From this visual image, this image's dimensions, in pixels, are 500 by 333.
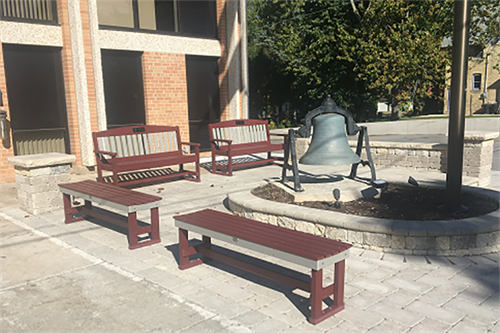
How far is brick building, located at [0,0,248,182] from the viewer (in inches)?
368

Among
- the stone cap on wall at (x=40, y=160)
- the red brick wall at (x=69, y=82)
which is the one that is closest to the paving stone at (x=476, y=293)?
the stone cap on wall at (x=40, y=160)

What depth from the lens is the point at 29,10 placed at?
30.9 ft

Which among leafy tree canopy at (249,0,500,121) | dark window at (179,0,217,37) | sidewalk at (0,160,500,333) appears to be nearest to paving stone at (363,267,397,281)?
sidewalk at (0,160,500,333)

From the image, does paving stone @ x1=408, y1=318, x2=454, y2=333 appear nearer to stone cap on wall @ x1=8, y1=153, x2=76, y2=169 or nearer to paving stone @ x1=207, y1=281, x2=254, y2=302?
paving stone @ x1=207, y1=281, x2=254, y2=302

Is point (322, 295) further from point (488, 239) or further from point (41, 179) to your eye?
point (41, 179)

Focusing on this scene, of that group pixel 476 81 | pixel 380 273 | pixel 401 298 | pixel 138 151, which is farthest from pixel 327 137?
pixel 476 81

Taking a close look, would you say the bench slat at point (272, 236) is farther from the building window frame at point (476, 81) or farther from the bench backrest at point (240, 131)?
the building window frame at point (476, 81)

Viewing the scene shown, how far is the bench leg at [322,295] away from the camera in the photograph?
3.35 m

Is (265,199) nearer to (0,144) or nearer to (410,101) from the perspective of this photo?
(0,144)

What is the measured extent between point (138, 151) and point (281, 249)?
20.1 ft

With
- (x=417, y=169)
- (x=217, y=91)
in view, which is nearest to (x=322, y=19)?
(x=217, y=91)

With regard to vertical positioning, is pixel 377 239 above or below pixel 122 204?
below

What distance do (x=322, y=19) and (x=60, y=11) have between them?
17175 millimetres

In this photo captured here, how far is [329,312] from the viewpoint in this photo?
3.46 metres
